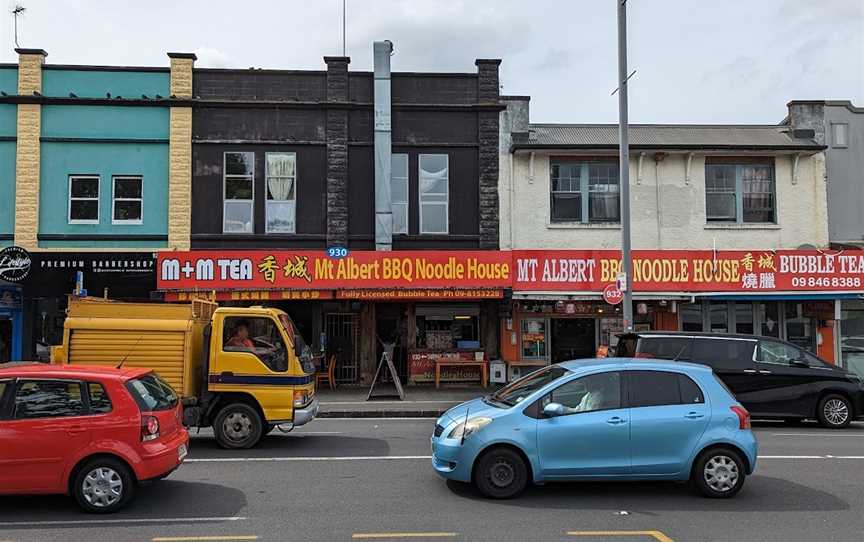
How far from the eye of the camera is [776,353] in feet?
45.6

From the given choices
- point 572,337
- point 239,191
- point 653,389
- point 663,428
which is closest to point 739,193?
point 572,337

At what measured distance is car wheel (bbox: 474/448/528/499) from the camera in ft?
25.3

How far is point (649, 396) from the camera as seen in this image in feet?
26.2

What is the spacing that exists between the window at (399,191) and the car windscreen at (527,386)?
11894mm

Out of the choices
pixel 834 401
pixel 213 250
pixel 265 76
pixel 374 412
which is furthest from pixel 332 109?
pixel 834 401

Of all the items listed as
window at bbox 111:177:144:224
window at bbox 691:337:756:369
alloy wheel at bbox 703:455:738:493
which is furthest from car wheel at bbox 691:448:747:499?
window at bbox 111:177:144:224

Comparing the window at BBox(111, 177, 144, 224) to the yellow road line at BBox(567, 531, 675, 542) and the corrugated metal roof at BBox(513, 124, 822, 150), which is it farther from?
the yellow road line at BBox(567, 531, 675, 542)

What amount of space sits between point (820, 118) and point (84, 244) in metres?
21.2

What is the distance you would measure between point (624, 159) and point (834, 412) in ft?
21.4

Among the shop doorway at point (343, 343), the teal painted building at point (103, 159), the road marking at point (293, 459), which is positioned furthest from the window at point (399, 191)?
the road marking at point (293, 459)

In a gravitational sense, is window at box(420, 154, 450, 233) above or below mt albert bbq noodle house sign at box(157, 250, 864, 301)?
above

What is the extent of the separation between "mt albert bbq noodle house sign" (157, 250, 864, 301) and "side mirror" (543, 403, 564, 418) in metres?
10.4

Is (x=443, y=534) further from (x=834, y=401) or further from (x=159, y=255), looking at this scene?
(x=159, y=255)

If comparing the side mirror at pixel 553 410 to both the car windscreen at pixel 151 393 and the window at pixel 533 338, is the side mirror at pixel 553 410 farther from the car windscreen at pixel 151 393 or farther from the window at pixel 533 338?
the window at pixel 533 338
